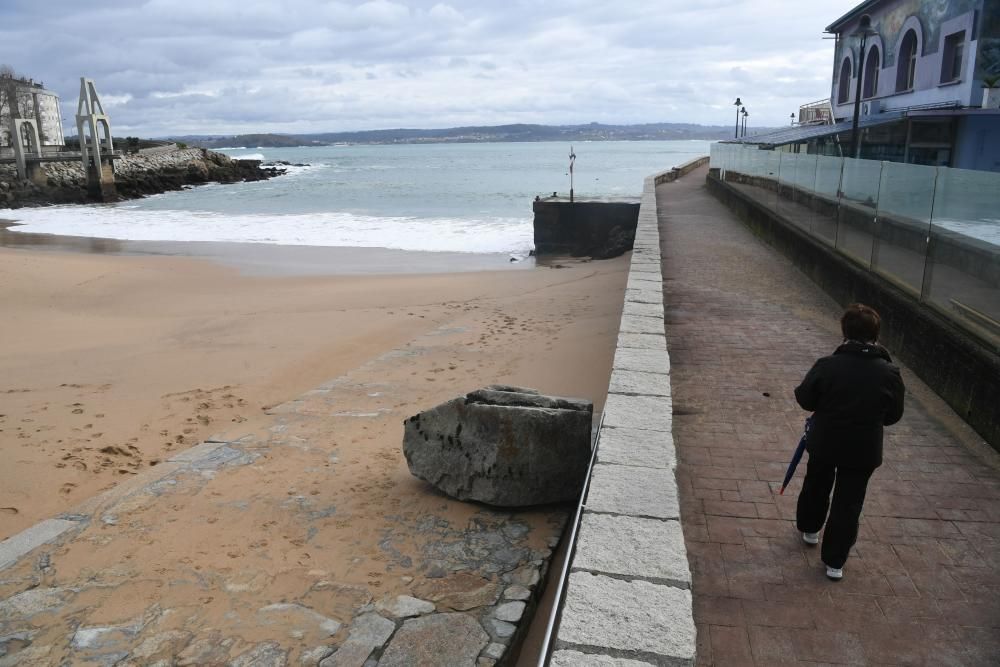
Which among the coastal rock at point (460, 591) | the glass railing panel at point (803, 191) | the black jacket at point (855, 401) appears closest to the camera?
the black jacket at point (855, 401)

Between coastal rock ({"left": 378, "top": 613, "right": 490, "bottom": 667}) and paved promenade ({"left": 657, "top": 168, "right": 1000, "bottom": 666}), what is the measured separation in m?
1.34

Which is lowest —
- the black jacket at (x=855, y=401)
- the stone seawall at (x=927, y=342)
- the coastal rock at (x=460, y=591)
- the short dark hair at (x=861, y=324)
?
the coastal rock at (x=460, y=591)

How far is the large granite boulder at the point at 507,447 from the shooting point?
5492 mm

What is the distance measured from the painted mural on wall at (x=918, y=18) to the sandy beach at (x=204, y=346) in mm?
12276

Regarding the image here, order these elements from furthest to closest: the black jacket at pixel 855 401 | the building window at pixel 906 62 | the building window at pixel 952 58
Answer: the building window at pixel 906 62 < the building window at pixel 952 58 < the black jacket at pixel 855 401

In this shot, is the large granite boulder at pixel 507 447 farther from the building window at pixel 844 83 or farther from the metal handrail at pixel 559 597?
the building window at pixel 844 83

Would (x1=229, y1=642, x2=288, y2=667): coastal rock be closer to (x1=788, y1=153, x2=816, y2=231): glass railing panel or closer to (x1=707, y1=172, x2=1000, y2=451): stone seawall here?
(x1=707, y1=172, x2=1000, y2=451): stone seawall

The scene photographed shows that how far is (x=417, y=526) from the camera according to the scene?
5566mm

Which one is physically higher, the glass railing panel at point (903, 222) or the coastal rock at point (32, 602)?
the glass railing panel at point (903, 222)

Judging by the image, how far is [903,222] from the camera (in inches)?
295

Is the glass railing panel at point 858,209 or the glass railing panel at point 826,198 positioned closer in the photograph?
the glass railing panel at point 858,209

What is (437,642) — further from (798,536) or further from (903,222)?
(903,222)

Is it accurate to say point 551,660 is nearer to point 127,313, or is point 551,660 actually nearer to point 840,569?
point 840,569

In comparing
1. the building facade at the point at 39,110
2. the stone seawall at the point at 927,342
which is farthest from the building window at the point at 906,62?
the building facade at the point at 39,110
